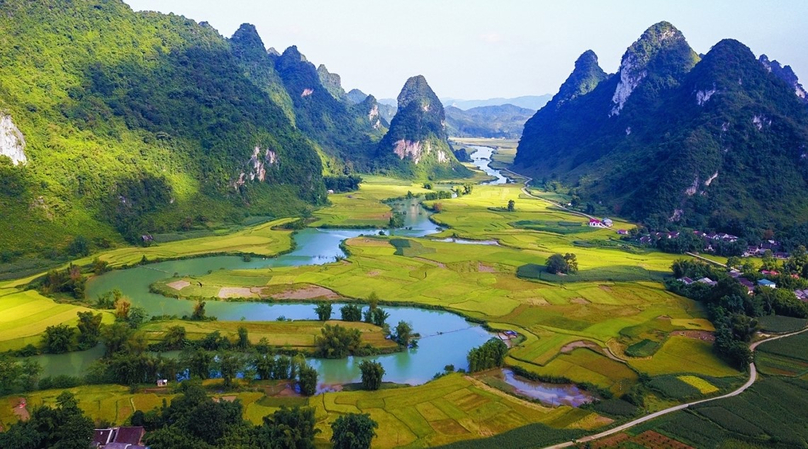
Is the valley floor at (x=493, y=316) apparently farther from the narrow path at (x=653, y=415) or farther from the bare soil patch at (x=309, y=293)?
the narrow path at (x=653, y=415)

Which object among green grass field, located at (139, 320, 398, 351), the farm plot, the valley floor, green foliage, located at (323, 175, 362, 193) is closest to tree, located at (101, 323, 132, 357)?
green grass field, located at (139, 320, 398, 351)

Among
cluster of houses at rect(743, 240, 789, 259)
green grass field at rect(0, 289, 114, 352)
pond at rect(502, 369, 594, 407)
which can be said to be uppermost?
cluster of houses at rect(743, 240, 789, 259)

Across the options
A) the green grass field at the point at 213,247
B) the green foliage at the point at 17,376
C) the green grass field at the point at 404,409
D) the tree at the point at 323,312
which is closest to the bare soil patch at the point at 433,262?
the green grass field at the point at 213,247

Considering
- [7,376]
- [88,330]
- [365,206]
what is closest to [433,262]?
[88,330]

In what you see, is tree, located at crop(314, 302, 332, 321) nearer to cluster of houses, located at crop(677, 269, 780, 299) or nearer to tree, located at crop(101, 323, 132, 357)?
tree, located at crop(101, 323, 132, 357)

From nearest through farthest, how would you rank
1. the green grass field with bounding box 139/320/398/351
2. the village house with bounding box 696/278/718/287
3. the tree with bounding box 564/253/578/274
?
the green grass field with bounding box 139/320/398/351, the village house with bounding box 696/278/718/287, the tree with bounding box 564/253/578/274
